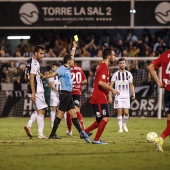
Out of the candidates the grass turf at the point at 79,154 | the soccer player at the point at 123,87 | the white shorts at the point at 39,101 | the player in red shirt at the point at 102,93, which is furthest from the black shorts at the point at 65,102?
the soccer player at the point at 123,87

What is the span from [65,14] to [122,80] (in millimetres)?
7047

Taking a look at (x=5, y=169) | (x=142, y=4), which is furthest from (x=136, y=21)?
(x=5, y=169)

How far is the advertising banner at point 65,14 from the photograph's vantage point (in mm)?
25469

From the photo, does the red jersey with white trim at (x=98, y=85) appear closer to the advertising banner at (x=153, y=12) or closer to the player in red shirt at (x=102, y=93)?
the player in red shirt at (x=102, y=93)

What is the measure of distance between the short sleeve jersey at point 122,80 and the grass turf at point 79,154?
284 cm

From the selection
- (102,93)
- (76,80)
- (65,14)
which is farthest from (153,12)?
(102,93)

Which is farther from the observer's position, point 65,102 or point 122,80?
point 122,80

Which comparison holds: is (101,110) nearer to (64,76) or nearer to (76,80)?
(64,76)

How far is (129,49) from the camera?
91.4 feet

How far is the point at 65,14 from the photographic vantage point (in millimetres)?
25609

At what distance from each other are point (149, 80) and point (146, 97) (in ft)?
2.36

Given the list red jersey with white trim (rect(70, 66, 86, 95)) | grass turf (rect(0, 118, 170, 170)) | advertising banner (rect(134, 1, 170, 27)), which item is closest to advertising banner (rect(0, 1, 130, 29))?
advertising banner (rect(134, 1, 170, 27))

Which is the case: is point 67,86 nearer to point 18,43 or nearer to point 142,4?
point 142,4

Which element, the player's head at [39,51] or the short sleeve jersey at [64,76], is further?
the player's head at [39,51]
